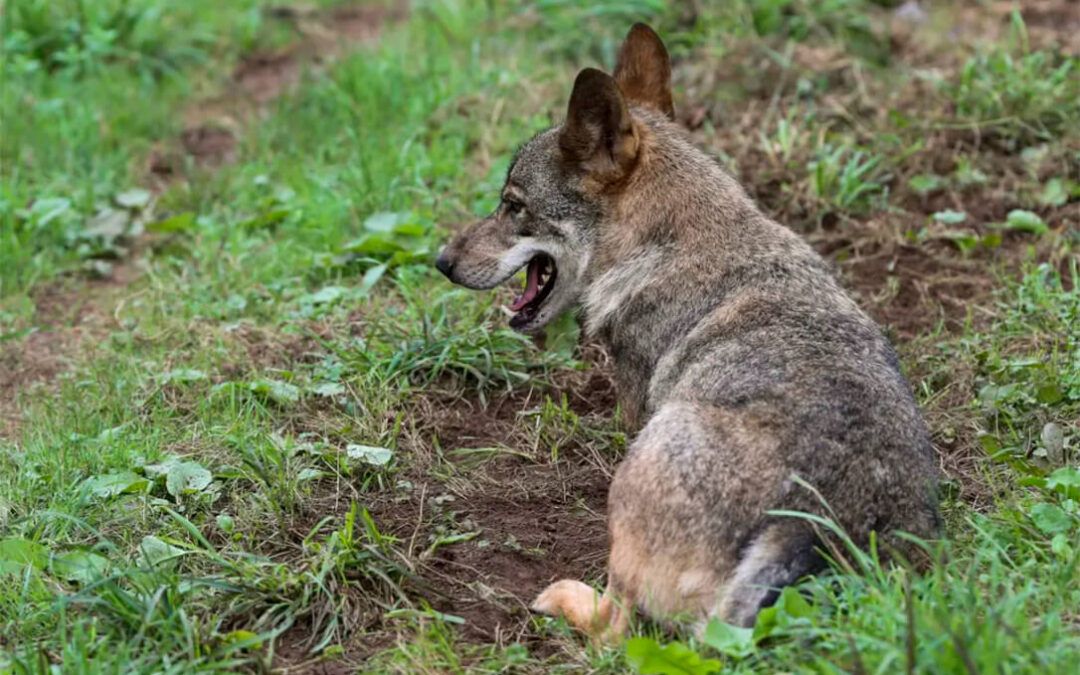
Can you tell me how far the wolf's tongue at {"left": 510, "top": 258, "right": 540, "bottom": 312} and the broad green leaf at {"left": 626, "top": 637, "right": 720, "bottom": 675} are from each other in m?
2.00

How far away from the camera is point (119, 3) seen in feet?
31.8

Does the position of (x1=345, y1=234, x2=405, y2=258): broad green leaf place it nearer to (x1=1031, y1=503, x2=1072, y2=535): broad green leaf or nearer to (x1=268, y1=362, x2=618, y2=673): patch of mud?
(x1=268, y1=362, x2=618, y2=673): patch of mud

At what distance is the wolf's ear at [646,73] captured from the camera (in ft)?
18.5

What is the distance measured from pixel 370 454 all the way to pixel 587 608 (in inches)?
53.0

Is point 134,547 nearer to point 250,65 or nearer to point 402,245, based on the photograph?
point 402,245

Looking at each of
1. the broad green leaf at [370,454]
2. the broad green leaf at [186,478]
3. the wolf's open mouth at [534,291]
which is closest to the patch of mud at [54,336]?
the broad green leaf at [186,478]

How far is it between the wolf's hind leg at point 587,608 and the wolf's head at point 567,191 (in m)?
1.37

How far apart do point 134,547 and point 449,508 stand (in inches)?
47.7

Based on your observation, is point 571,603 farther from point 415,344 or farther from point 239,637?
point 415,344

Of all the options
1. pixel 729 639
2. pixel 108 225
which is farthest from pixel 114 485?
pixel 108 225

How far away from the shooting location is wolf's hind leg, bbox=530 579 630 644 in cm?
415

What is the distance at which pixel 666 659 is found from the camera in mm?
3695

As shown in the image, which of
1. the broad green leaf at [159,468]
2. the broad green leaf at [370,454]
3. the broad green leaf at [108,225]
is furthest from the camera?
the broad green leaf at [108,225]

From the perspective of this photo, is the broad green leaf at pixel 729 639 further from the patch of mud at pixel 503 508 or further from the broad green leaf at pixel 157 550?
the broad green leaf at pixel 157 550
